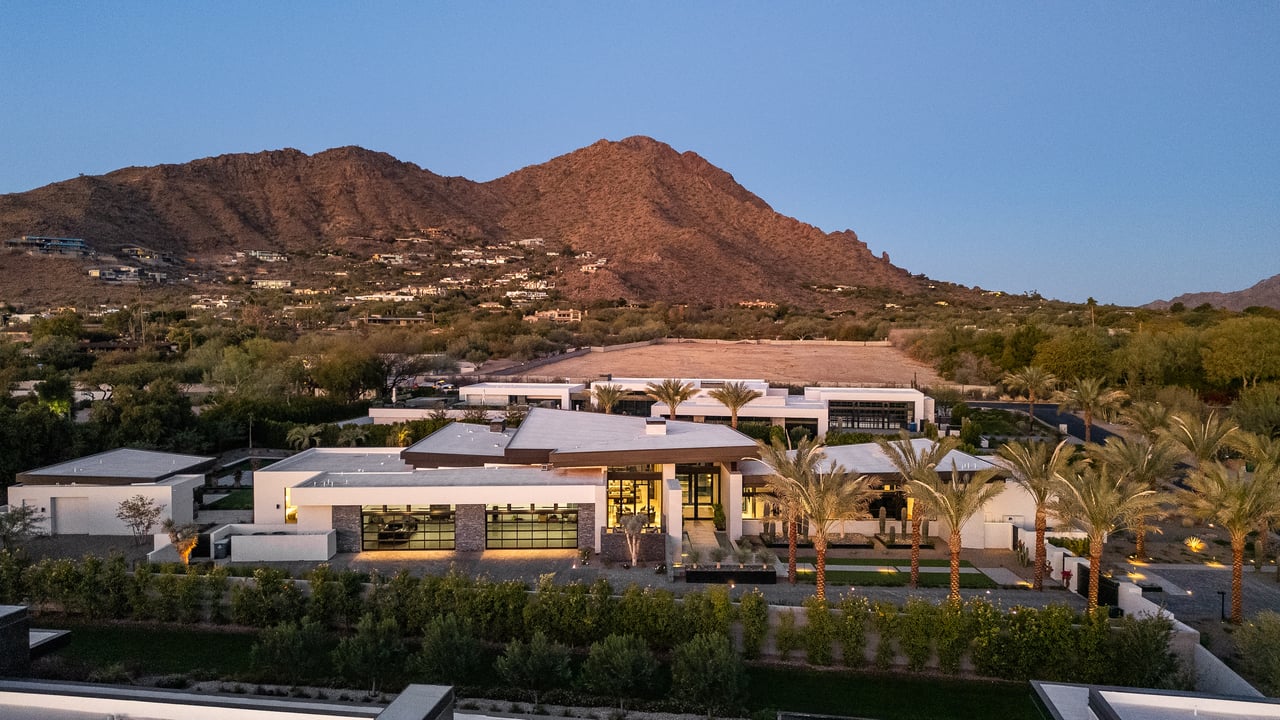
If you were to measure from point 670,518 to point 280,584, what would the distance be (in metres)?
9.44

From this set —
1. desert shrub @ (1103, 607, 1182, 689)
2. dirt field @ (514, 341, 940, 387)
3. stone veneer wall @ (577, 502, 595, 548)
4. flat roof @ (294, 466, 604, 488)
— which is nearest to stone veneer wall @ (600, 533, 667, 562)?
stone veneer wall @ (577, 502, 595, 548)

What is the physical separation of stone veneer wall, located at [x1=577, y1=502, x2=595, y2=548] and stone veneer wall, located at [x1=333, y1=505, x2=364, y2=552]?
5.98 metres

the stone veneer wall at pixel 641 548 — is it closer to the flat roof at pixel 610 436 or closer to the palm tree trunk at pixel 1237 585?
the flat roof at pixel 610 436

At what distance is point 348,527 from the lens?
2094cm

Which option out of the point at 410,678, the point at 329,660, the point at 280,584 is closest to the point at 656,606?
the point at 410,678

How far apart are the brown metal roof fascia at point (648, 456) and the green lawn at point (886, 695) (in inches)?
302

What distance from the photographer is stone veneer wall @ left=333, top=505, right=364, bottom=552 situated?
20891 mm

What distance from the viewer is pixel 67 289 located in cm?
9481

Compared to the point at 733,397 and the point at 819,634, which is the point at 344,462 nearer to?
the point at 733,397

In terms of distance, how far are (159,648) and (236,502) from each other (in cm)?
1098

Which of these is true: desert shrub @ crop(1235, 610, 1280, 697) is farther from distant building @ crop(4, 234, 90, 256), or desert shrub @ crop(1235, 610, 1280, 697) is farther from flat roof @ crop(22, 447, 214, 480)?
distant building @ crop(4, 234, 90, 256)

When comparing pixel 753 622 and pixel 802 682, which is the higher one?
pixel 753 622

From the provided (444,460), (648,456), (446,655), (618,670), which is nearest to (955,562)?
(618,670)

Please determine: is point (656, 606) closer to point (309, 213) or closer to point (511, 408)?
point (511, 408)
